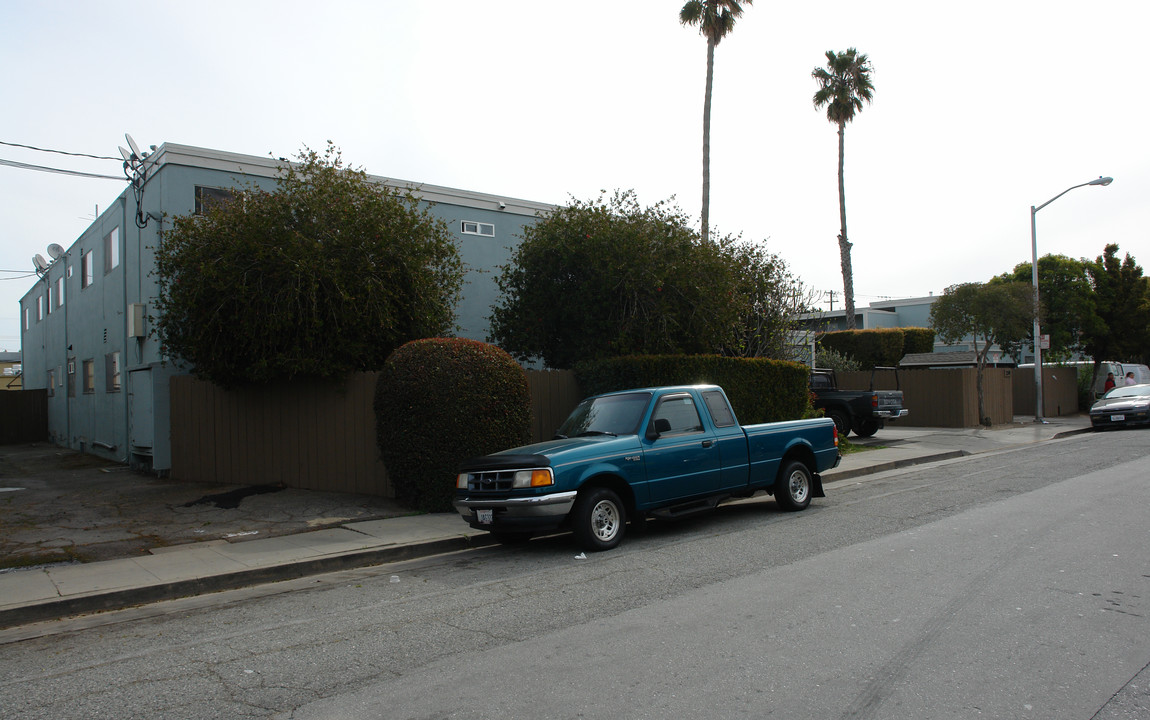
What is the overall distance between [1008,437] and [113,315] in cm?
2359

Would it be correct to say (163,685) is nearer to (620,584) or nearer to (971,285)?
(620,584)

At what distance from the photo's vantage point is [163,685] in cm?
473

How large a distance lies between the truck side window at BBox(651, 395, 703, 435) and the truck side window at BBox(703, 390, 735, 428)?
0.29 m

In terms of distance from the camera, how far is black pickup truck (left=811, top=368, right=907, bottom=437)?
818 inches

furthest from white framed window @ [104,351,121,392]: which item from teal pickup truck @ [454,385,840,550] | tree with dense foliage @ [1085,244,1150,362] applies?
tree with dense foliage @ [1085,244,1150,362]

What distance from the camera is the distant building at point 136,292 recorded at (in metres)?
14.9

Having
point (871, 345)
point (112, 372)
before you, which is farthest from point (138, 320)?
point (871, 345)

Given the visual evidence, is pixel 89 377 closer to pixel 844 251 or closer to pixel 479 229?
pixel 479 229

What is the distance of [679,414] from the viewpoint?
948cm

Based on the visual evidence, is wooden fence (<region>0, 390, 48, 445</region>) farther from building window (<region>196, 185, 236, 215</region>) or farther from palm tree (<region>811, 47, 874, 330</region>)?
palm tree (<region>811, 47, 874, 330</region>)

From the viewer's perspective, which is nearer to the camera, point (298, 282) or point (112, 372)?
point (298, 282)

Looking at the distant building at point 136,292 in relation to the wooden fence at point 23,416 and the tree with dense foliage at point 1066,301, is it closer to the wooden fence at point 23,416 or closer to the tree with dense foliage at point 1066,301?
the wooden fence at point 23,416

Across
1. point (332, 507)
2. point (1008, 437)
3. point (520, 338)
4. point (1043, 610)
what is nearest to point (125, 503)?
point (332, 507)

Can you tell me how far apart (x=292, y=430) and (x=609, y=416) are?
6.43 meters
